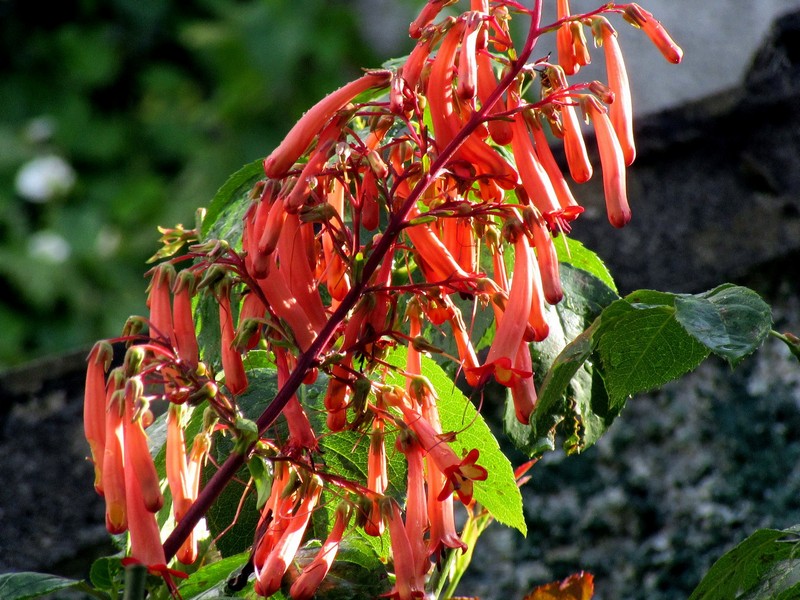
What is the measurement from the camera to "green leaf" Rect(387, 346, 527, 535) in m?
0.72

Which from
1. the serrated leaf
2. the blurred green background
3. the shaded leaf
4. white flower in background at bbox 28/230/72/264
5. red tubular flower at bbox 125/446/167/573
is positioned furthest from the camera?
white flower in background at bbox 28/230/72/264

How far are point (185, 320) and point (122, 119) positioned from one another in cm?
398

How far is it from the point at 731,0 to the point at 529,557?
1.48 meters

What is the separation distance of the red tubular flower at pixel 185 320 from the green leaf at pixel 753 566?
14.2 inches

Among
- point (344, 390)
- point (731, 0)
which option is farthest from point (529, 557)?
point (731, 0)

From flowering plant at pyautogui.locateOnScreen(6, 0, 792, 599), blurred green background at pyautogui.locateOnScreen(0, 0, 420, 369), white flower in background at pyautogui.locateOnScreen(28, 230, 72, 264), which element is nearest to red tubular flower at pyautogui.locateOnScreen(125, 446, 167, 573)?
flowering plant at pyautogui.locateOnScreen(6, 0, 792, 599)

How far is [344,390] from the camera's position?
25.5 inches

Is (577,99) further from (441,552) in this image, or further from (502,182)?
(441,552)

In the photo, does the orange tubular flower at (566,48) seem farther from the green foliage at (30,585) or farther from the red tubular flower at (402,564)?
the green foliage at (30,585)

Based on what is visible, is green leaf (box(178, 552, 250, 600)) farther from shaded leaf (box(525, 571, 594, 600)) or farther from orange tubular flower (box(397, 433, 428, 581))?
shaded leaf (box(525, 571, 594, 600))

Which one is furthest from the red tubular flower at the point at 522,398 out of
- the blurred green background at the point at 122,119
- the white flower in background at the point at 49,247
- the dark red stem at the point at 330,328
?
the white flower in background at the point at 49,247

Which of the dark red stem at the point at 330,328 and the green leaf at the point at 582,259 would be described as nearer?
the dark red stem at the point at 330,328

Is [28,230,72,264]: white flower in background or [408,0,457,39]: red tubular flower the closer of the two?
[408,0,457,39]: red tubular flower

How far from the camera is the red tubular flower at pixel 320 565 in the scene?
2.06ft
